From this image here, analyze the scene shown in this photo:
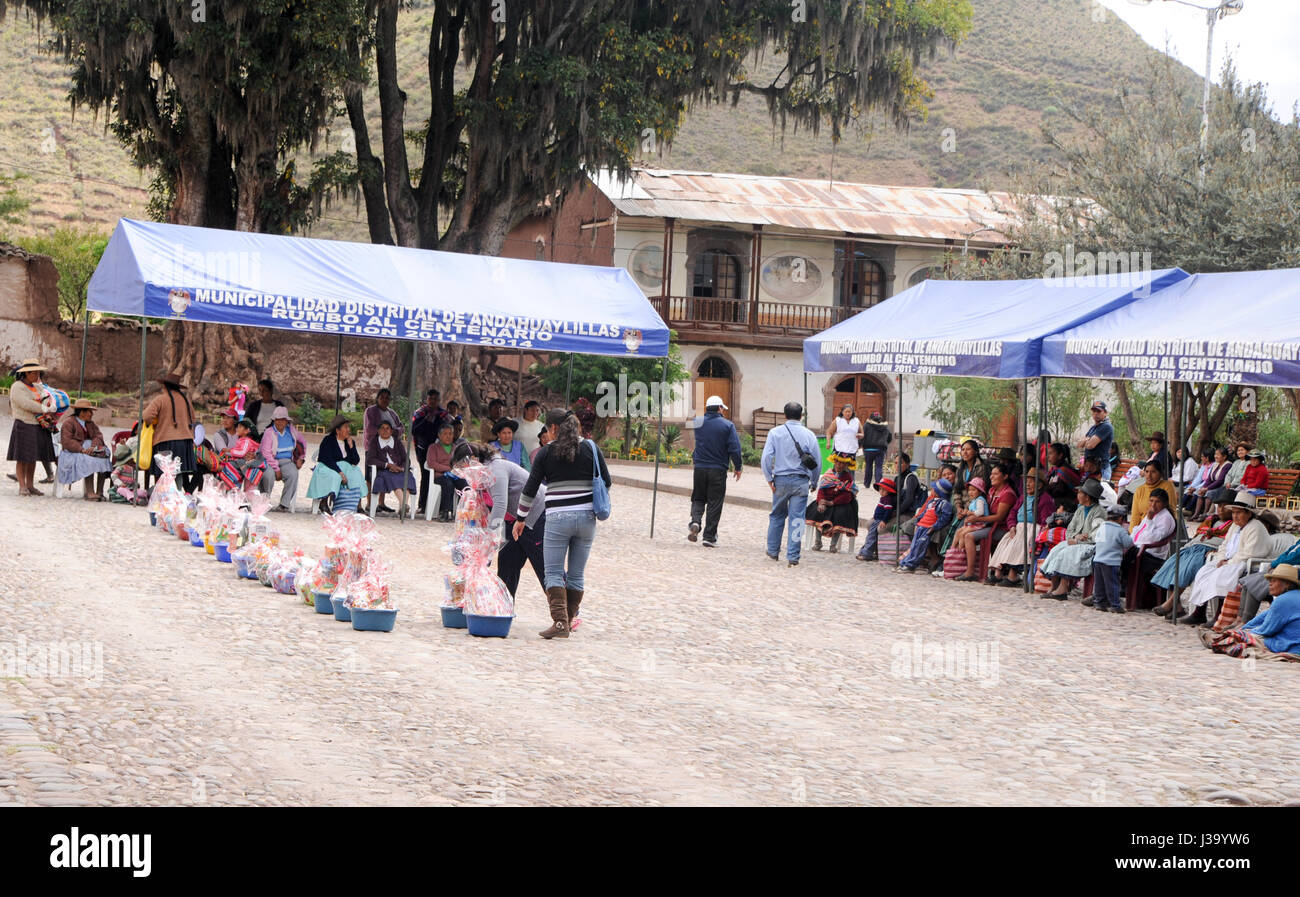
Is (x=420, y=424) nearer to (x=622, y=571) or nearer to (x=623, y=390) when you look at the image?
(x=622, y=571)

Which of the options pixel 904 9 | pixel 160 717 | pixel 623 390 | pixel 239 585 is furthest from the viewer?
pixel 623 390

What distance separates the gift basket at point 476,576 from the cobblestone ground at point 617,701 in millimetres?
187

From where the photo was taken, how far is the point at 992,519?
15172mm

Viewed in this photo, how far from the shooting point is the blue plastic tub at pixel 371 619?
387 inches

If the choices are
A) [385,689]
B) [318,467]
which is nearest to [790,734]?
[385,689]

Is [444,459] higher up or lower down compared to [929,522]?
higher up

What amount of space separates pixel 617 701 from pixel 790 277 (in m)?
35.8

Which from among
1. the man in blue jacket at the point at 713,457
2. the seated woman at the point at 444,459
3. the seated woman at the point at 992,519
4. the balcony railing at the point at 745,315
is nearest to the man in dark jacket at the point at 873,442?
the man in blue jacket at the point at 713,457

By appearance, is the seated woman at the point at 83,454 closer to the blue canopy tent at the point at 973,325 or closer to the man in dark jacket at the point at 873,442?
the blue canopy tent at the point at 973,325

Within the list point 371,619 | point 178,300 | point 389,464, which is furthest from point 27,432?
point 371,619

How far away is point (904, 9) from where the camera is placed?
28578mm

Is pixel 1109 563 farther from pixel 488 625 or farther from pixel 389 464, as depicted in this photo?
pixel 389 464

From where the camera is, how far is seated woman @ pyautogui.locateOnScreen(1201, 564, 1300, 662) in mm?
10562

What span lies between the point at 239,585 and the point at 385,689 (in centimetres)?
424
